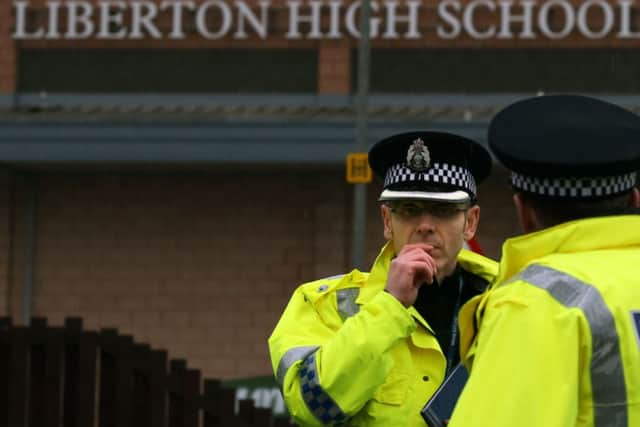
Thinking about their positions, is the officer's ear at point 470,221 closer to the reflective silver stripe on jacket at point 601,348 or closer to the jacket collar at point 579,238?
the jacket collar at point 579,238

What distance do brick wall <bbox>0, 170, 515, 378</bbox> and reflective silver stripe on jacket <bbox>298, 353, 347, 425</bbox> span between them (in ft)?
42.0

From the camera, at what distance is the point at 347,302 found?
4047 mm

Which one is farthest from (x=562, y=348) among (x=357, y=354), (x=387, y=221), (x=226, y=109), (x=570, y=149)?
(x=226, y=109)

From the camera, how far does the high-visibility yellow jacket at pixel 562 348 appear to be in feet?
8.44

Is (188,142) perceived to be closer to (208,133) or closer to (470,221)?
(208,133)

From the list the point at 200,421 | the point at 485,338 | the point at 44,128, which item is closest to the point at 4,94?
the point at 44,128

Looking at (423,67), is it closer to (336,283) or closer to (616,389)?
(336,283)

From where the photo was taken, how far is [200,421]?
30.1 feet

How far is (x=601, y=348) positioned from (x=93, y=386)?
638cm

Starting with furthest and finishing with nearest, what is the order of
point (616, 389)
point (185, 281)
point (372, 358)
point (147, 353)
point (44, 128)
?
point (185, 281), point (44, 128), point (147, 353), point (372, 358), point (616, 389)

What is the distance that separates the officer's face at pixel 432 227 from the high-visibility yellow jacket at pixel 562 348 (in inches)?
52.6

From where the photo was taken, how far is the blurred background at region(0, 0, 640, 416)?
16328mm

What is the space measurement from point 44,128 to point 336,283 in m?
12.0

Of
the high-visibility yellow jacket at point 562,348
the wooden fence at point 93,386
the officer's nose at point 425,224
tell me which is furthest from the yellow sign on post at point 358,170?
the high-visibility yellow jacket at point 562,348
